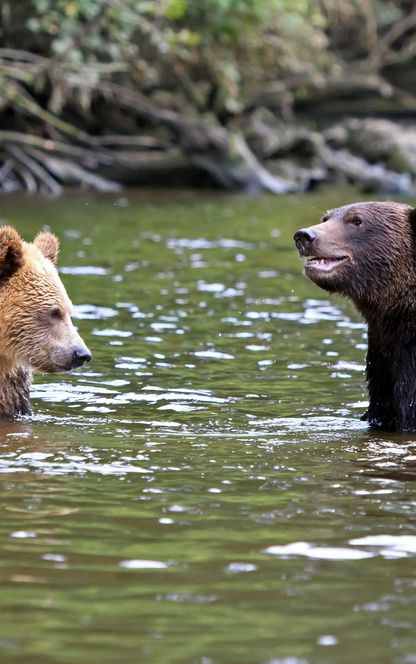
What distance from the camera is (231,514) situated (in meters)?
6.40

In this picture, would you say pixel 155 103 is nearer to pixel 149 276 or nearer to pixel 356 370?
pixel 149 276

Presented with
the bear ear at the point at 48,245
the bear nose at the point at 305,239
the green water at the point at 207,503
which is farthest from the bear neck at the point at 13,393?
the bear nose at the point at 305,239

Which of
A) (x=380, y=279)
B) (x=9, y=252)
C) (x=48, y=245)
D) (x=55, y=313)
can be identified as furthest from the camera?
(x=48, y=245)

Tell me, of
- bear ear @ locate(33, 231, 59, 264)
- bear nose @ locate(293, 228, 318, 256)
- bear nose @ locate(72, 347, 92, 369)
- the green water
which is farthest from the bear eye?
bear nose @ locate(293, 228, 318, 256)

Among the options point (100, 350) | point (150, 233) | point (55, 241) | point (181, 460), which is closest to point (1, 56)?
point (150, 233)

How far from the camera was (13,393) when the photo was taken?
8.79m

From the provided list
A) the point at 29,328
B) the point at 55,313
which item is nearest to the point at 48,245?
the point at 55,313

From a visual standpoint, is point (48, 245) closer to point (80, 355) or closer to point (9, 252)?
point (9, 252)

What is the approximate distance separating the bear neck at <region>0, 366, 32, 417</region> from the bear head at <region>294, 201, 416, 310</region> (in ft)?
6.66

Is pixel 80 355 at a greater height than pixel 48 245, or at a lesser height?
lesser

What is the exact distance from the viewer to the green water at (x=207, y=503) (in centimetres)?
480

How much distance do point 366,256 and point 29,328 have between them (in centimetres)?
225

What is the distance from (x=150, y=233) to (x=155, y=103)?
1074 cm

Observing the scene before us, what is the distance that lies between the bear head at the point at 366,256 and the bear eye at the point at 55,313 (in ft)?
5.34
